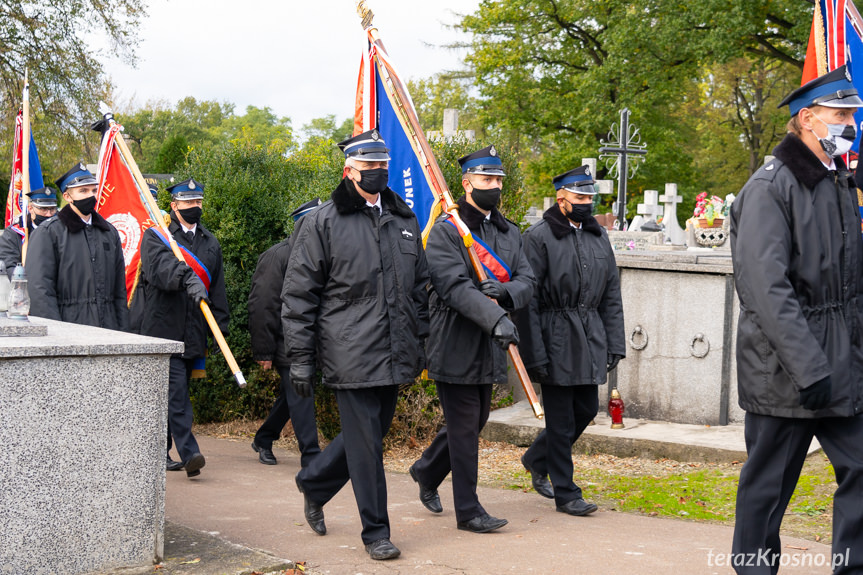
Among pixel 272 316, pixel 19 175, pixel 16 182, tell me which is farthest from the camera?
pixel 16 182

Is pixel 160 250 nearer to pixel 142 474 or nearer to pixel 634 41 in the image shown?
pixel 142 474

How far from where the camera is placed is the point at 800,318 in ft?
13.2

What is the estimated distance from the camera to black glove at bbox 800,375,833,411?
3.96 m

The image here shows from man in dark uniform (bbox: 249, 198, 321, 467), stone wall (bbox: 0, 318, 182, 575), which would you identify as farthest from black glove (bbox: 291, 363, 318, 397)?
man in dark uniform (bbox: 249, 198, 321, 467)

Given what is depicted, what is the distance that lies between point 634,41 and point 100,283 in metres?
25.4

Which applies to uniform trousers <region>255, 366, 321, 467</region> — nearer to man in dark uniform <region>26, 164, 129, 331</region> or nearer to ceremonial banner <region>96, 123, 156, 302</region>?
man in dark uniform <region>26, 164, 129, 331</region>

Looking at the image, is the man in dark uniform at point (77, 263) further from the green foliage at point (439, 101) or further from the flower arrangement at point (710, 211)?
the green foliage at point (439, 101)

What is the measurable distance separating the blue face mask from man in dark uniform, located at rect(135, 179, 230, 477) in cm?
464

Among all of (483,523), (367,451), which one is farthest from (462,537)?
(367,451)

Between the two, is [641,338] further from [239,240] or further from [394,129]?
[239,240]

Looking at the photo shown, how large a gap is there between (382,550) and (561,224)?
2487 millimetres

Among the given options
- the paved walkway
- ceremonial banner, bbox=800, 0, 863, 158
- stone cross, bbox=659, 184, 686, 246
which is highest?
stone cross, bbox=659, 184, 686, 246

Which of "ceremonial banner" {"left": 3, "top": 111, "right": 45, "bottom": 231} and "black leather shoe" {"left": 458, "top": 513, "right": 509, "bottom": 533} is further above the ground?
"ceremonial banner" {"left": 3, "top": 111, "right": 45, "bottom": 231}

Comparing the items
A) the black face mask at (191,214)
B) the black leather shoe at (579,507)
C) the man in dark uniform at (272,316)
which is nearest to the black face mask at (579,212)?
the black leather shoe at (579,507)
